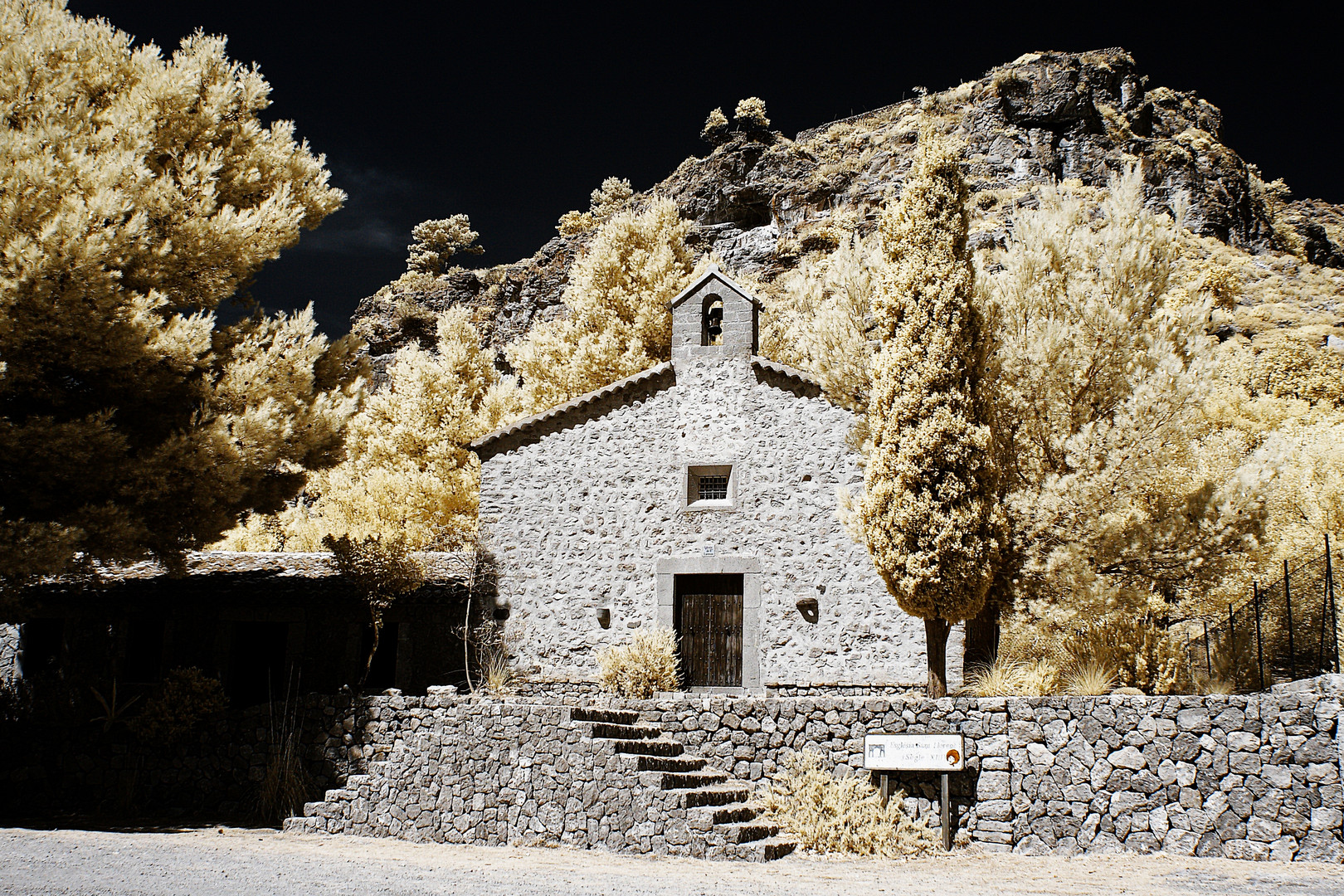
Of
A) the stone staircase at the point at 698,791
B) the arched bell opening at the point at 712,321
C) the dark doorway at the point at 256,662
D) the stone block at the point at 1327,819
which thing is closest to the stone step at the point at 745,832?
the stone staircase at the point at 698,791

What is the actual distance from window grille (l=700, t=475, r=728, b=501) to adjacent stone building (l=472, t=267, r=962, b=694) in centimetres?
3

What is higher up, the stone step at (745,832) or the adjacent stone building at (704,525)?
the adjacent stone building at (704,525)

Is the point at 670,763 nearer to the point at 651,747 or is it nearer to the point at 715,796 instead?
the point at 651,747

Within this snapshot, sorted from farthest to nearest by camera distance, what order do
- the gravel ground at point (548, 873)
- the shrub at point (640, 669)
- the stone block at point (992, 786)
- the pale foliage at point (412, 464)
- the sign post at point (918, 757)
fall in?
1. the pale foliage at point (412, 464)
2. the shrub at point (640, 669)
3. the stone block at point (992, 786)
4. the sign post at point (918, 757)
5. the gravel ground at point (548, 873)

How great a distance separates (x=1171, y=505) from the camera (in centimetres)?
1042

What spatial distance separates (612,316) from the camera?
73.2 feet

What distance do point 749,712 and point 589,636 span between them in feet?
16.0

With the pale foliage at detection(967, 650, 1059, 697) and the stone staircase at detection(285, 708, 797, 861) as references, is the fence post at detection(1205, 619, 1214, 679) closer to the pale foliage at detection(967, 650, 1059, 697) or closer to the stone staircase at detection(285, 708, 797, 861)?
the pale foliage at detection(967, 650, 1059, 697)

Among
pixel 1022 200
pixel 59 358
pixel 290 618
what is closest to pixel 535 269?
pixel 1022 200

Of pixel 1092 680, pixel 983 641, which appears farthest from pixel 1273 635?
pixel 983 641

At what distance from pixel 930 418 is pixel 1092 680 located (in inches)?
134

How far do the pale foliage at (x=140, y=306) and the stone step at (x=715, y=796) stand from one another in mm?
7075

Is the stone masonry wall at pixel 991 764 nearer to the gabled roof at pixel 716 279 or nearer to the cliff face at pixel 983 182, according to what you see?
the gabled roof at pixel 716 279

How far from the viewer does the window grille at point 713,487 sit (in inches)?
600
